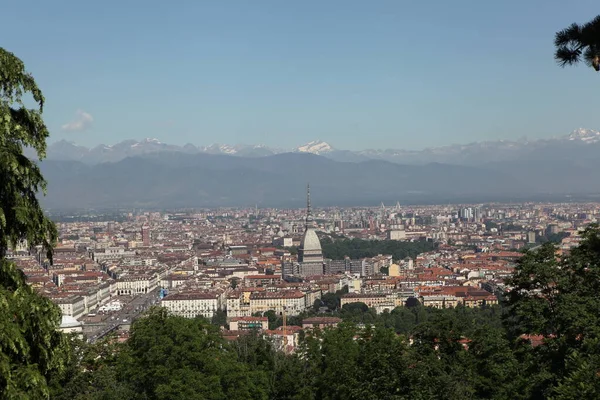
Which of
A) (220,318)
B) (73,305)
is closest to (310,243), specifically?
(220,318)

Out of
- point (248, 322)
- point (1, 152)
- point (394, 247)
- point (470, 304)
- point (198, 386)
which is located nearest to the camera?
point (1, 152)

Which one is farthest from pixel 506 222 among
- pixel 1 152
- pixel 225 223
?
pixel 1 152

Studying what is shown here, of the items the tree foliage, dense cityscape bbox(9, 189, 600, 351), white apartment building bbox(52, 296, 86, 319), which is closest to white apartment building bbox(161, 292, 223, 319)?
dense cityscape bbox(9, 189, 600, 351)

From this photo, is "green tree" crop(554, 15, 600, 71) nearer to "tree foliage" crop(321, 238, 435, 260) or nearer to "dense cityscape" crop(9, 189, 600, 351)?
"dense cityscape" crop(9, 189, 600, 351)

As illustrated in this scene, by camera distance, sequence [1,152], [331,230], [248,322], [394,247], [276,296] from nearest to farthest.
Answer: [1,152]
[248,322]
[276,296]
[394,247]
[331,230]

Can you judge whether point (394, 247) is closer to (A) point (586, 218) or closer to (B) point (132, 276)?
(B) point (132, 276)

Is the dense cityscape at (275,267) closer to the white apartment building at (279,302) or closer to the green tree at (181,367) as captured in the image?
the white apartment building at (279,302)
